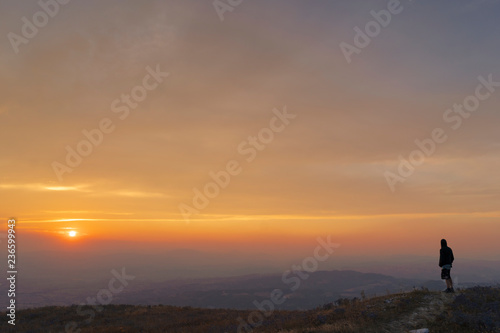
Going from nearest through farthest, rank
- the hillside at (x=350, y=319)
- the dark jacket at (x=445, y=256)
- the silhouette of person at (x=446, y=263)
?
1. the hillside at (x=350, y=319)
2. the silhouette of person at (x=446, y=263)
3. the dark jacket at (x=445, y=256)

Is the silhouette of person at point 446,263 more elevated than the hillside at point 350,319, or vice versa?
the silhouette of person at point 446,263

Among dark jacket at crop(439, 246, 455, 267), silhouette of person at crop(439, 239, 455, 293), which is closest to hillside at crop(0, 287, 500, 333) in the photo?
silhouette of person at crop(439, 239, 455, 293)

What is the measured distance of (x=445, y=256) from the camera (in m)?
18.6

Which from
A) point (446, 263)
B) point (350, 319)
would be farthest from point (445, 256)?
point (350, 319)

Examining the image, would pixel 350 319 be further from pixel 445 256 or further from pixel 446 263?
pixel 445 256

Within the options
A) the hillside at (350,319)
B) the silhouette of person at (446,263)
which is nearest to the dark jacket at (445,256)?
the silhouette of person at (446,263)

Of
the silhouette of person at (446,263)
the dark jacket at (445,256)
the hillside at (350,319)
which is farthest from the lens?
the dark jacket at (445,256)

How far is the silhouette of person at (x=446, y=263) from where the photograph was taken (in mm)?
18094

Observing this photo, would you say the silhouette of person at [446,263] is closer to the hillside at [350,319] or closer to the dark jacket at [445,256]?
the dark jacket at [445,256]

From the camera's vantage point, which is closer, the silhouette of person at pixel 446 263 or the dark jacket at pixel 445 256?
the silhouette of person at pixel 446 263

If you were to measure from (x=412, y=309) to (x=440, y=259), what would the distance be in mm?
5261

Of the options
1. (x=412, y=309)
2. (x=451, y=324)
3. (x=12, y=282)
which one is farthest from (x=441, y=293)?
(x=12, y=282)

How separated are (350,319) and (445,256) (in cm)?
819

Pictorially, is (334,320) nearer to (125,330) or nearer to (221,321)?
(221,321)
